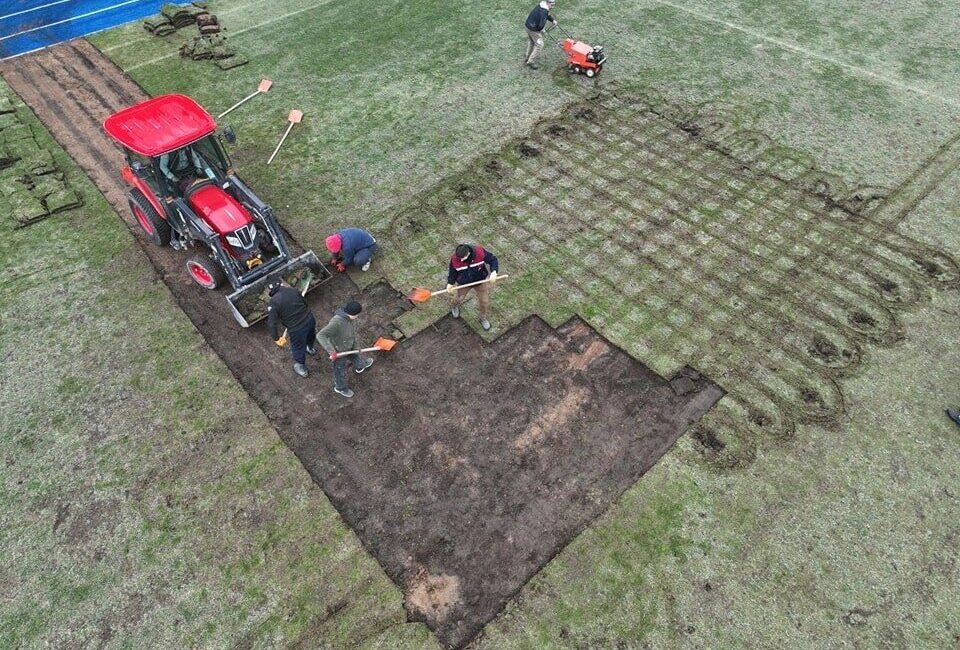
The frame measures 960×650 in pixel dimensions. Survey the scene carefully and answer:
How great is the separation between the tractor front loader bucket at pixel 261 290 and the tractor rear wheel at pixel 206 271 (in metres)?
0.47

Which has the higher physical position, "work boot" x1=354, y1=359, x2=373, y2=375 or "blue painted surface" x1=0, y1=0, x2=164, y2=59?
"blue painted surface" x1=0, y1=0, x2=164, y2=59

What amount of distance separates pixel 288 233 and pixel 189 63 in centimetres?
720

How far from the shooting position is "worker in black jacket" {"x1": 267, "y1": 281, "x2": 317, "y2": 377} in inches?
267

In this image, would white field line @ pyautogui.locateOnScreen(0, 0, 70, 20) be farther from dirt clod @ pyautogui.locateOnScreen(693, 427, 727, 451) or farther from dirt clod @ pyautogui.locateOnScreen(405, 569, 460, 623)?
A: dirt clod @ pyautogui.locateOnScreen(693, 427, 727, 451)

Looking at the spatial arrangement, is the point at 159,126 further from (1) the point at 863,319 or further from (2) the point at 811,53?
(2) the point at 811,53

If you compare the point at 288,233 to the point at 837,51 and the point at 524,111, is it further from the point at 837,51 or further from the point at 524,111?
the point at 837,51

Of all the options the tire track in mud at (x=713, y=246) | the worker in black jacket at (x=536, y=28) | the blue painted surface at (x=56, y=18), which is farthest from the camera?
the blue painted surface at (x=56, y=18)

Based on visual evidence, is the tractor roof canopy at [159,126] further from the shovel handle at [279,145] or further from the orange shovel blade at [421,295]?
the orange shovel blade at [421,295]

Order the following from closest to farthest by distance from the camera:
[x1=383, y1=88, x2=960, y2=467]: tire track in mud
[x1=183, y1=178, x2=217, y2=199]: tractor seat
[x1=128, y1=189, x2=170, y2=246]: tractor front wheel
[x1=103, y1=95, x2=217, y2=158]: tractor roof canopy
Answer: [x1=383, y1=88, x2=960, y2=467]: tire track in mud
[x1=103, y1=95, x2=217, y2=158]: tractor roof canopy
[x1=183, y1=178, x2=217, y2=199]: tractor seat
[x1=128, y1=189, x2=170, y2=246]: tractor front wheel

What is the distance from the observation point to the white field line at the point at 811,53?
11.8 meters

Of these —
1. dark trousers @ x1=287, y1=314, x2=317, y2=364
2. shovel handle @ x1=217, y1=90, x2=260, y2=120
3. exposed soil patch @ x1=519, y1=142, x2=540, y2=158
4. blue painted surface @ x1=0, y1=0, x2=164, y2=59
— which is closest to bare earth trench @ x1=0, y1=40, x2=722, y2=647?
dark trousers @ x1=287, y1=314, x2=317, y2=364

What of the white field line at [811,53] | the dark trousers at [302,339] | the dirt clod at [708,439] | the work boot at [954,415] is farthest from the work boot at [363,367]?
Result: the white field line at [811,53]

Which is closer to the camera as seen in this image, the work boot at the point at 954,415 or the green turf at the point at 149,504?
the green turf at the point at 149,504

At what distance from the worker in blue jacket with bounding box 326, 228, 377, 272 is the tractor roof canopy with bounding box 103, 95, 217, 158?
7.79 feet
